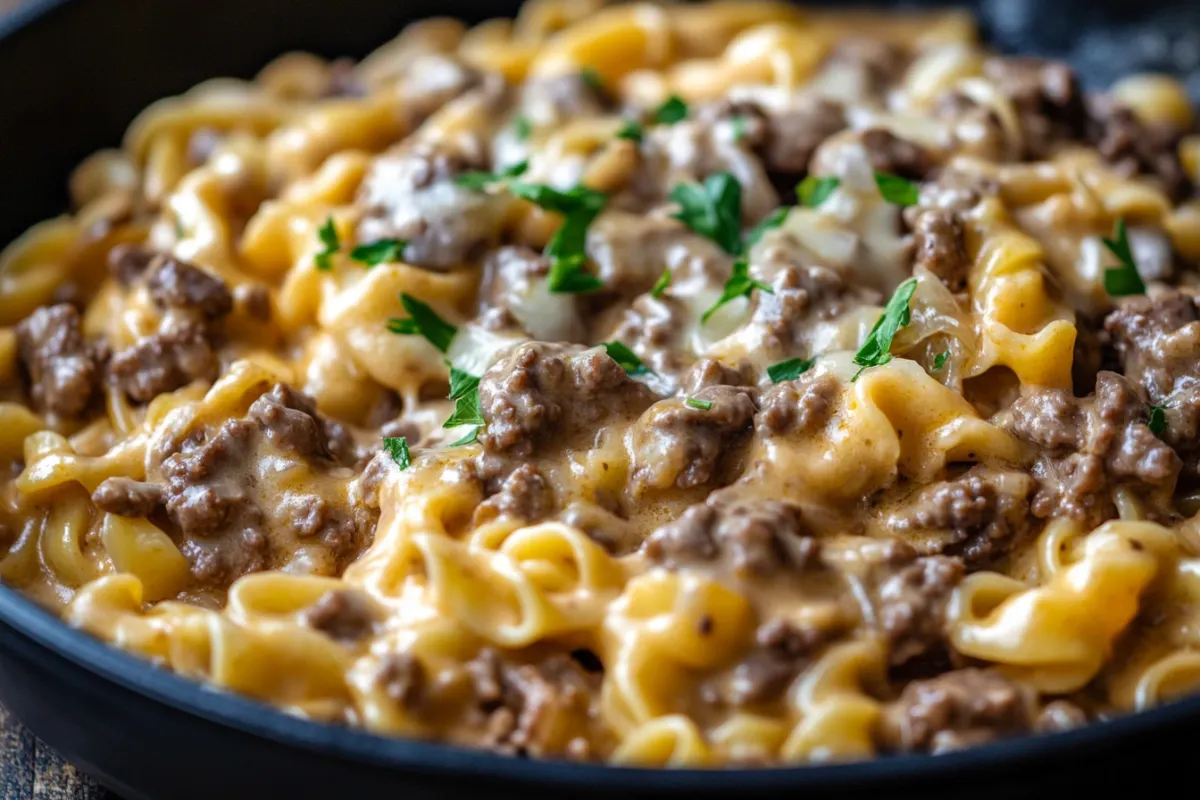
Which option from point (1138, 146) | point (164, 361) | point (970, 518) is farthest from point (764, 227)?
point (164, 361)

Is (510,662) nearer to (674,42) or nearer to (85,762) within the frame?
(85,762)

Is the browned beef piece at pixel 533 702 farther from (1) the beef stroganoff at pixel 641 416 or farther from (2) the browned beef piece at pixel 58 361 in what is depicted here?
(2) the browned beef piece at pixel 58 361

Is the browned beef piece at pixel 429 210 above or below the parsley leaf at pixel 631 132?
above

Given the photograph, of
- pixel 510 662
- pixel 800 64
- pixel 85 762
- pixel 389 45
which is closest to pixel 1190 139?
pixel 800 64

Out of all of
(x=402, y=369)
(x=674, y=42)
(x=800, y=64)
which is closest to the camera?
(x=402, y=369)

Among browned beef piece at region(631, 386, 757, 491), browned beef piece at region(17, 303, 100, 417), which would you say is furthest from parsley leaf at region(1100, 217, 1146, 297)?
browned beef piece at region(17, 303, 100, 417)

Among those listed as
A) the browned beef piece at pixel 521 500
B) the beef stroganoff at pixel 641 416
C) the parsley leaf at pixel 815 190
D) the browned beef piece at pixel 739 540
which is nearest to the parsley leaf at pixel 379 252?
the beef stroganoff at pixel 641 416
